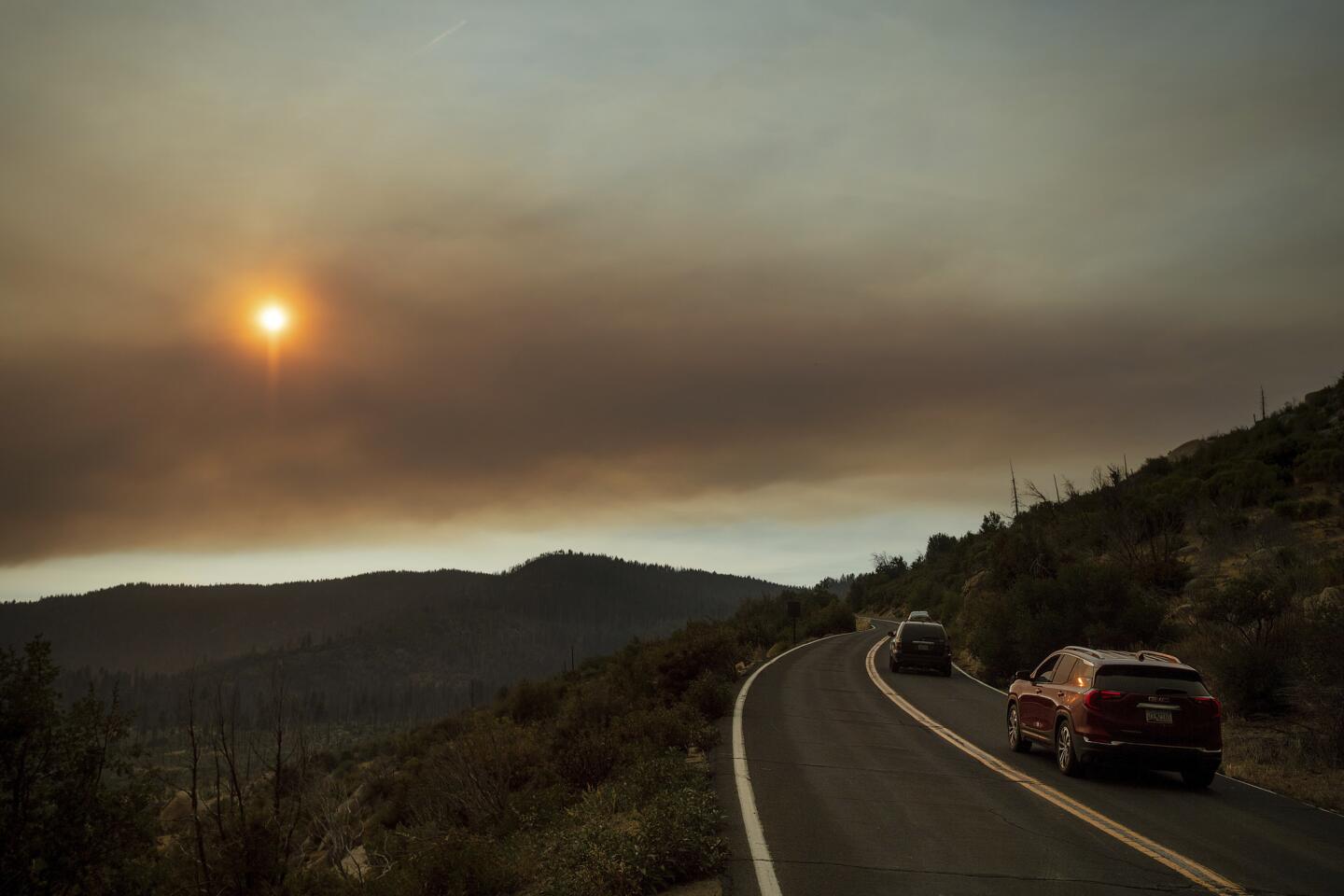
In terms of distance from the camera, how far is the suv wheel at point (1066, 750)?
1266 cm

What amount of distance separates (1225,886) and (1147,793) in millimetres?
5014

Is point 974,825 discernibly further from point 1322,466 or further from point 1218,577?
point 1322,466

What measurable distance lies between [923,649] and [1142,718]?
19.0 meters

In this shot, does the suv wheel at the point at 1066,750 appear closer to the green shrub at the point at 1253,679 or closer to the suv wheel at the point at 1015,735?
the suv wheel at the point at 1015,735

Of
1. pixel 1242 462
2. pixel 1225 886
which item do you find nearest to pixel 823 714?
pixel 1225 886

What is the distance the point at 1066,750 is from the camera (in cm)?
1296

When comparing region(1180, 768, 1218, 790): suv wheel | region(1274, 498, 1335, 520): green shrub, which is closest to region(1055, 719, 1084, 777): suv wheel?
region(1180, 768, 1218, 790): suv wheel

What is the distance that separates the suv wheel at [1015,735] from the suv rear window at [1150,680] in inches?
120

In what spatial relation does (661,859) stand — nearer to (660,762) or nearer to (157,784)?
(660,762)

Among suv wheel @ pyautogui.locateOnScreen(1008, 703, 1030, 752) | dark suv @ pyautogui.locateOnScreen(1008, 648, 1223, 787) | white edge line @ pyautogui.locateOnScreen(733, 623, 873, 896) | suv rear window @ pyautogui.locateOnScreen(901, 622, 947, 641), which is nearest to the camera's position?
white edge line @ pyautogui.locateOnScreen(733, 623, 873, 896)

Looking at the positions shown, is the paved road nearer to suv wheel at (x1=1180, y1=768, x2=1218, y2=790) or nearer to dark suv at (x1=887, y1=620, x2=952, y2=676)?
suv wheel at (x1=1180, y1=768, x2=1218, y2=790)

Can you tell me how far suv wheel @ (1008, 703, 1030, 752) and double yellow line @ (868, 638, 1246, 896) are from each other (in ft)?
2.09

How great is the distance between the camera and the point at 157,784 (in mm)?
A: 11523

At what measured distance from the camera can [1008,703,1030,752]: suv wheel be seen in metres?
15.1
